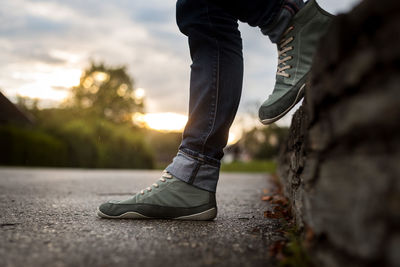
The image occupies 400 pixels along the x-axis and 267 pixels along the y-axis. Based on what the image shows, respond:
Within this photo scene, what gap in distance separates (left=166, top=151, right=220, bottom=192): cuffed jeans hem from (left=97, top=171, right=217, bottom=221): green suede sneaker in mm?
27

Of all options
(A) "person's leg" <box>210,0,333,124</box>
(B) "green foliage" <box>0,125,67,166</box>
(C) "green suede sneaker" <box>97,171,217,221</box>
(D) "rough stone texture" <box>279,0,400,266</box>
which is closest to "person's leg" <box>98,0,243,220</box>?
(C) "green suede sneaker" <box>97,171,217,221</box>

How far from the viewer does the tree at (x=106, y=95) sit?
3009 cm

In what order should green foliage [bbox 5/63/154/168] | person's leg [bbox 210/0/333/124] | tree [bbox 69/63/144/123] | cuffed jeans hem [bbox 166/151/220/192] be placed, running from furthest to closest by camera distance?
tree [bbox 69/63/144/123]
green foliage [bbox 5/63/154/168]
cuffed jeans hem [bbox 166/151/220/192]
person's leg [bbox 210/0/333/124]

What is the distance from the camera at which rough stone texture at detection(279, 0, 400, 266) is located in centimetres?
62

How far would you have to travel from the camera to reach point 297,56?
1493mm

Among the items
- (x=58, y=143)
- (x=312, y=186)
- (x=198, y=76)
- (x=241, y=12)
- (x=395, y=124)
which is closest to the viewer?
(x=395, y=124)

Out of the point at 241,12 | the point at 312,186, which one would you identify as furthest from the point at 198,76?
the point at 312,186

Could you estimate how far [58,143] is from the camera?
1450cm

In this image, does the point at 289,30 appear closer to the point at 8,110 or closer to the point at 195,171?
the point at 195,171

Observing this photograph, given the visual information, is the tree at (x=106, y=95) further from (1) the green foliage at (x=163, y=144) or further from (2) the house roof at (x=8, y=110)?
(2) the house roof at (x=8, y=110)

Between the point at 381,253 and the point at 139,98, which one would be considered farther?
the point at 139,98

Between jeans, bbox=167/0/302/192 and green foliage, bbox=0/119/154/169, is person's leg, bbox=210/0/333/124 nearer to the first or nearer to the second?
jeans, bbox=167/0/302/192

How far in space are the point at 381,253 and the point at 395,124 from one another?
23cm

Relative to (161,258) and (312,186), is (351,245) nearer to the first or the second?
(312,186)
